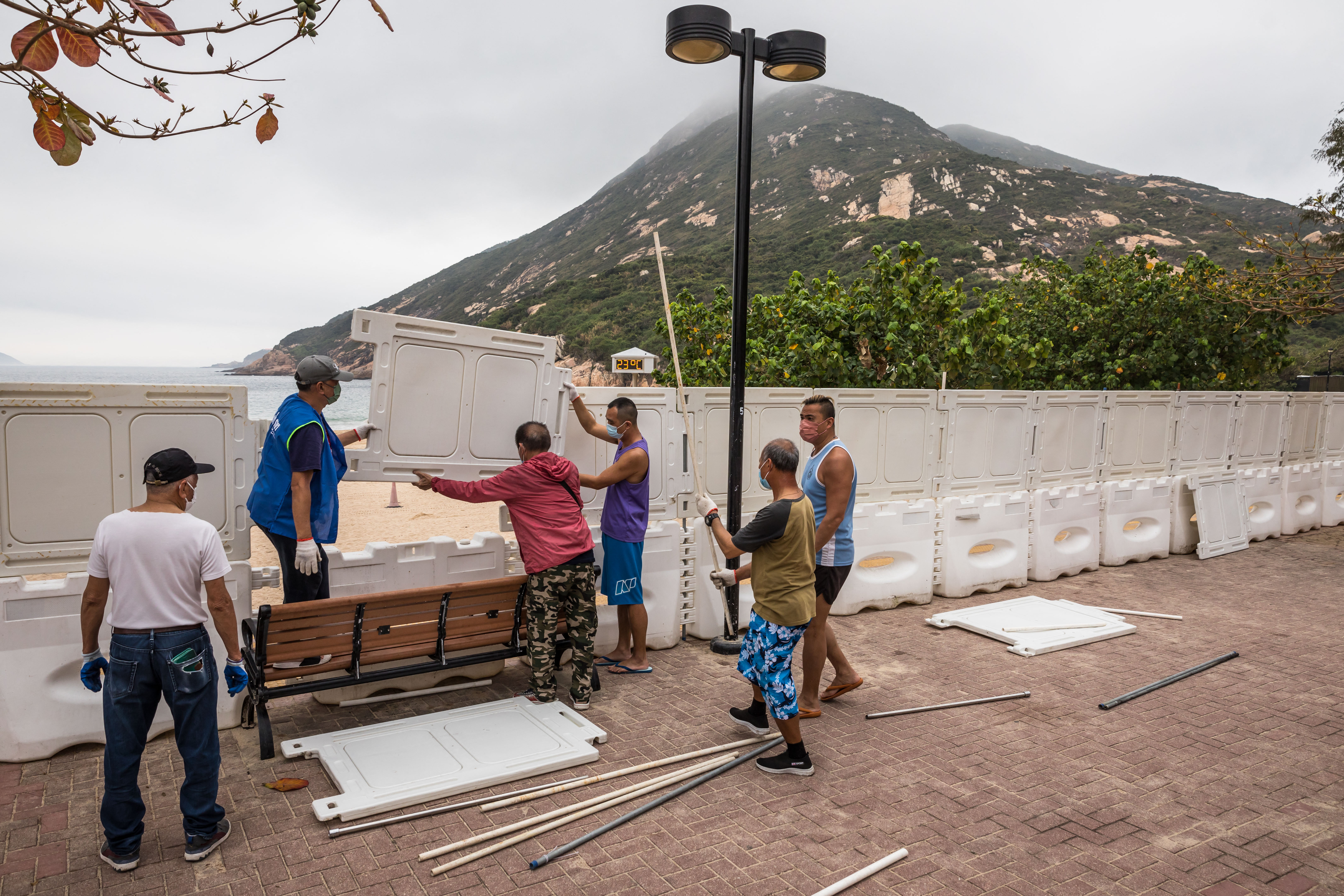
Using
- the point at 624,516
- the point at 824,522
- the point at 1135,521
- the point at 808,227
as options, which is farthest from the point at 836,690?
the point at 808,227

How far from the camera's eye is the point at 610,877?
11.6ft

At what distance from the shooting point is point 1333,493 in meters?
13.8

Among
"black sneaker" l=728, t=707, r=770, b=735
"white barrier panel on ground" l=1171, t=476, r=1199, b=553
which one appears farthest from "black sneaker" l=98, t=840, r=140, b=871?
"white barrier panel on ground" l=1171, t=476, r=1199, b=553

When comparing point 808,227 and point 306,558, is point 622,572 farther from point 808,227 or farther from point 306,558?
point 808,227

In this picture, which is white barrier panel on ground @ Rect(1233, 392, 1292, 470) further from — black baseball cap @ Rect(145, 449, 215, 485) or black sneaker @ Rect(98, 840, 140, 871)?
black sneaker @ Rect(98, 840, 140, 871)

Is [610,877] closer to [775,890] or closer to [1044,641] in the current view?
[775,890]

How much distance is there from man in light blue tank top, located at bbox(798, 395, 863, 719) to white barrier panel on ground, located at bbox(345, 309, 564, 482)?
1.94 m

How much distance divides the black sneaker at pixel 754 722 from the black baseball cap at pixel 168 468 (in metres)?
3.45

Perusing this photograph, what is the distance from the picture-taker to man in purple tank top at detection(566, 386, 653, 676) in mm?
5996

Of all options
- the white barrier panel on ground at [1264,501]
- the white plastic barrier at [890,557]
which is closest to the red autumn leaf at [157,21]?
the white plastic barrier at [890,557]

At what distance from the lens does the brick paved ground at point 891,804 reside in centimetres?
356

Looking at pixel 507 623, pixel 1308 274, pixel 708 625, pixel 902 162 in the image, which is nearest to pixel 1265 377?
pixel 1308 274

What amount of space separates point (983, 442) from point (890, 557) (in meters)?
1.99

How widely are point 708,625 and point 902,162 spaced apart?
8707 centimetres
